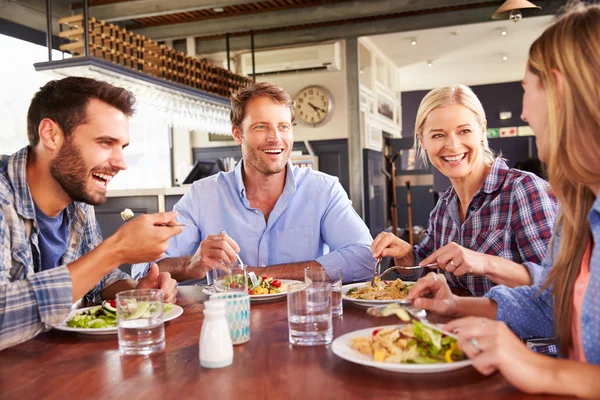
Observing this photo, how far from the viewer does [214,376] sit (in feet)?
3.59

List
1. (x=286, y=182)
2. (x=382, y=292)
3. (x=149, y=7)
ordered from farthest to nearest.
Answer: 1. (x=149, y=7)
2. (x=286, y=182)
3. (x=382, y=292)

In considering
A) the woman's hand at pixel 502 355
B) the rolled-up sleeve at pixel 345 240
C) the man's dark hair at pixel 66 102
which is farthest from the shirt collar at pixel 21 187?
the woman's hand at pixel 502 355

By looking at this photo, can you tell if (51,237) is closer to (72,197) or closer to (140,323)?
(72,197)

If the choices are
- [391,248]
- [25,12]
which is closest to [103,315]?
[391,248]

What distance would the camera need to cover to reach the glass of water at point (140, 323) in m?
1.27

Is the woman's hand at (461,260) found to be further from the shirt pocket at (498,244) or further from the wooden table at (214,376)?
the wooden table at (214,376)

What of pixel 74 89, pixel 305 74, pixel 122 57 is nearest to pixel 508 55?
pixel 305 74

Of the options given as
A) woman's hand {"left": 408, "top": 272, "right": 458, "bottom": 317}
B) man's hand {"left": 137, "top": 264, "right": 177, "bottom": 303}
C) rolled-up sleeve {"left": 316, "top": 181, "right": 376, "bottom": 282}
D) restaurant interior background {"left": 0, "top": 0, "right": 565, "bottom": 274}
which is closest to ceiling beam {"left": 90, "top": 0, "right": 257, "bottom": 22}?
restaurant interior background {"left": 0, "top": 0, "right": 565, "bottom": 274}

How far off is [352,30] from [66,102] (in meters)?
6.46

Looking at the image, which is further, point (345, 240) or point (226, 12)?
point (226, 12)

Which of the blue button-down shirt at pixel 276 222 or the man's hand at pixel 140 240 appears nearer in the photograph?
the man's hand at pixel 140 240

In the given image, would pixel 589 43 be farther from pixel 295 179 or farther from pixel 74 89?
pixel 295 179

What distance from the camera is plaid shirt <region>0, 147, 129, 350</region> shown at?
1309 mm

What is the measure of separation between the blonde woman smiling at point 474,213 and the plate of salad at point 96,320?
0.78 metres
